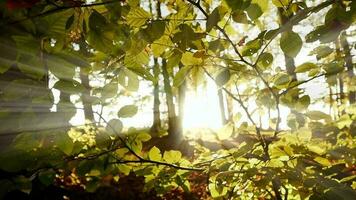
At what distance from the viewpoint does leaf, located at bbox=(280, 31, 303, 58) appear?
96 centimetres

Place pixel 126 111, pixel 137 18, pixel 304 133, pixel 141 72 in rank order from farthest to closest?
pixel 304 133, pixel 126 111, pixel 141 72, pixel 137 18

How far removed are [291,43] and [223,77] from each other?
35cm

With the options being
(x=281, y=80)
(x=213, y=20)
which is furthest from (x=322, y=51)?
(x=213, y=20)

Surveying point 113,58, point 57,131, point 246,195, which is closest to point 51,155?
point 57,131

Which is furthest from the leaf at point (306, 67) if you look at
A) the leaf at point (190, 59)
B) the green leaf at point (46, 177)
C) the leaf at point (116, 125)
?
the green leaf at point (46, 177)

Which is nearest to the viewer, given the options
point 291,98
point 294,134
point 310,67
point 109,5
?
point 109,5

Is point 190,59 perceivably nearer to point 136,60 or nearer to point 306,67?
point 136,60

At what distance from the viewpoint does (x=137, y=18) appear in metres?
1.10

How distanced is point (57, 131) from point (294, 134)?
122cm

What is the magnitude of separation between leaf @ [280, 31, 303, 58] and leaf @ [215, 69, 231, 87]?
32 cm

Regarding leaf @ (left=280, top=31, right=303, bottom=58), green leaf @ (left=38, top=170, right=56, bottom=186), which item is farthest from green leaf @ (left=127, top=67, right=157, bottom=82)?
green leaf @ (left=38, top=170, right=56, bottom=186)

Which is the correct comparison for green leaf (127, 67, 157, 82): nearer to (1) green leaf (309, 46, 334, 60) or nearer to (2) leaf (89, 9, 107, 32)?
(2) leaf (89, 9, 107, 32)

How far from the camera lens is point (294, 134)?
1716mm

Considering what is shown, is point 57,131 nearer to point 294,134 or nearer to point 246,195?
point 246,195
